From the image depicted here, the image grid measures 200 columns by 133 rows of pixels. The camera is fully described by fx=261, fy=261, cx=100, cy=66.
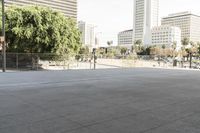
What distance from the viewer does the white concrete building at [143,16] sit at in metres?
160

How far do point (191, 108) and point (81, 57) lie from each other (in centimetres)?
2383

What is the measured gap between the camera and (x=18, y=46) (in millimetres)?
31047

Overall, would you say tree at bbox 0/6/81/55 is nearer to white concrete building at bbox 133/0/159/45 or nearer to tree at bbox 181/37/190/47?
tree at bbox 181/37/190/47

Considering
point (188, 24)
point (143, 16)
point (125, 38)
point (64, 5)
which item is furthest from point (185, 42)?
point (125, 38)

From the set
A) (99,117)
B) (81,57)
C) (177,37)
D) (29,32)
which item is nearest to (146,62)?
(81,57)

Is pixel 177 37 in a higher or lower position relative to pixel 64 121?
higher

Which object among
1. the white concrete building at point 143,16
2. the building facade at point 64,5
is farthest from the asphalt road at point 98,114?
the white concrete building at point 143,16

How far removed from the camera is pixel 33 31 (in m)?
30.6

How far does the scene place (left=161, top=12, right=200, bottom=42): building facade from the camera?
143625mm

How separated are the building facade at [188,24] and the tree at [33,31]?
4802 inches

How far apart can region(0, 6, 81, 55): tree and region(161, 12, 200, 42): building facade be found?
122 meters

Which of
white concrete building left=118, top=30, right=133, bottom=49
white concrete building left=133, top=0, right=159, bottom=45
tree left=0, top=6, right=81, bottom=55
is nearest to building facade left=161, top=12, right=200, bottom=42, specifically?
white concrete building left=133, top=0, right=159, bottom=45

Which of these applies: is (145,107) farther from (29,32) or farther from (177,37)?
(177,37)

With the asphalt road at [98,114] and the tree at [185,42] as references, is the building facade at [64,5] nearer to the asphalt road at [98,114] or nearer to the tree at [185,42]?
the tree at [185,42]
